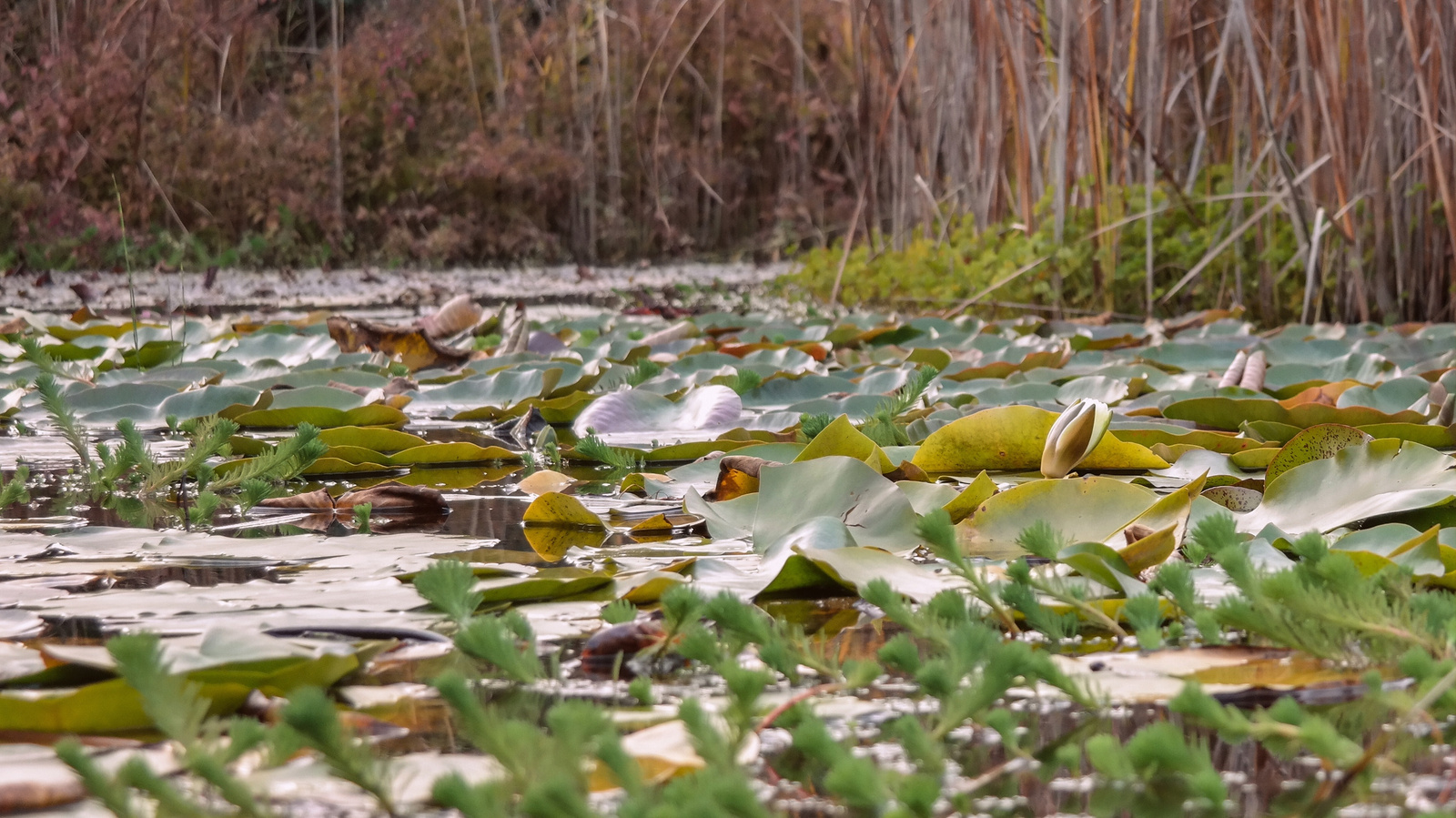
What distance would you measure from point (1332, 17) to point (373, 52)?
6.72 meters

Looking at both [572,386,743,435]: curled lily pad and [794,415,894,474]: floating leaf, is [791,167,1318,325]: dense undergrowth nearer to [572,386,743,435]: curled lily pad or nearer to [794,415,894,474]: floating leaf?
[572,386,743,435]: curled lily pad

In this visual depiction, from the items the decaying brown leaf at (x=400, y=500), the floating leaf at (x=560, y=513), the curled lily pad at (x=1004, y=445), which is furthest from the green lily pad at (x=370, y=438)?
the curled lily pad at (x=1004, y=445)

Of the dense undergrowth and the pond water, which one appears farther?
the dense undergrowth

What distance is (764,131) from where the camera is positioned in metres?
9.95

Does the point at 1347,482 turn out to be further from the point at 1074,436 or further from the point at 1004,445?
the point at 1004,445

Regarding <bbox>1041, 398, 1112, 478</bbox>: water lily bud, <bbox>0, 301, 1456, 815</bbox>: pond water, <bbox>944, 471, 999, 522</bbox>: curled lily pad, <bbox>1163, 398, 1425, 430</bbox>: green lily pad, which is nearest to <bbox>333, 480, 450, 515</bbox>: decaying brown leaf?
<bbox>0, 301, 1456, 815</bbox>: pond water

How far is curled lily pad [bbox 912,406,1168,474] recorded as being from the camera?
1.39 meters

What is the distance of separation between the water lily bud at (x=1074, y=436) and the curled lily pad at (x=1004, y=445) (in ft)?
0.20

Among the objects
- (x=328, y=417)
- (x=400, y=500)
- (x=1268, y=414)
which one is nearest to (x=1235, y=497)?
(x=1268, y=414)

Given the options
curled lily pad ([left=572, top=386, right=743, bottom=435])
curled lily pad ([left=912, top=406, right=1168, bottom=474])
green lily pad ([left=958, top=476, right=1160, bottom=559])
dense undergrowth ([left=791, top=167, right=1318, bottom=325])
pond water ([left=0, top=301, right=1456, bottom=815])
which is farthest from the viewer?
dense undergrowth ([left=791, top=167, right=1318, bottom=325])

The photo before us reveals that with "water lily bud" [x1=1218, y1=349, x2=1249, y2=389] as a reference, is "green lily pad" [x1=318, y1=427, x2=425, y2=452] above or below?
above

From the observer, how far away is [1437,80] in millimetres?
2895

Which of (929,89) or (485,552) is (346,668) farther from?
(929,89)

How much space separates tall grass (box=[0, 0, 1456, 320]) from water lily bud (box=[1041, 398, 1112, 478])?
5.69 feet
